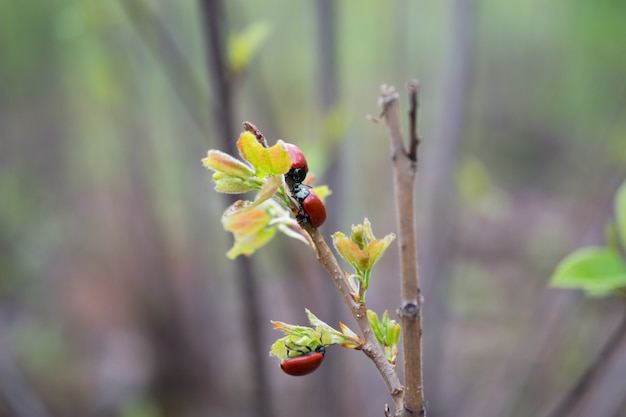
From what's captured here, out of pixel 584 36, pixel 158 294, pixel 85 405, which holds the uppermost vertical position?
pixel 584 36

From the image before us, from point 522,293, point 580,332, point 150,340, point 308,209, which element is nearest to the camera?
point 308,209

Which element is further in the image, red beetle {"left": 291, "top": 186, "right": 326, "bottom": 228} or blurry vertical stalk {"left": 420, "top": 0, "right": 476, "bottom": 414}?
blurry vertical stalk {"left": 420, "top": 0, "right": 476, "bottom": 414}

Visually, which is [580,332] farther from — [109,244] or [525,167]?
[109,244]

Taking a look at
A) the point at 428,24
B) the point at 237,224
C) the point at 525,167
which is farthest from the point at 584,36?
the point at 237,224

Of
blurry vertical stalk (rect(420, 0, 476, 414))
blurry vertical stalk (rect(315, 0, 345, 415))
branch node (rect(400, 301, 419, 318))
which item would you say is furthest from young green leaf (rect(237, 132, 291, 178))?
blurry vertical stalk (rect(420, 0, 476, 414))

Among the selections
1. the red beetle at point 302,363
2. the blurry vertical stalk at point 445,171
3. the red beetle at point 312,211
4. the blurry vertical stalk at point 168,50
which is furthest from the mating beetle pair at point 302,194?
the blurry vertical stalk at point 445,171

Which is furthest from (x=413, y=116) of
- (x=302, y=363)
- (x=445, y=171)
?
(x=445, y=171)

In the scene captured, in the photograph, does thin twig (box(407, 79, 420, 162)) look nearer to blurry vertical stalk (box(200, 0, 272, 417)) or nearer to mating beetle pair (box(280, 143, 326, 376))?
mating beetle pair (box(280, 143, 326, 376))
